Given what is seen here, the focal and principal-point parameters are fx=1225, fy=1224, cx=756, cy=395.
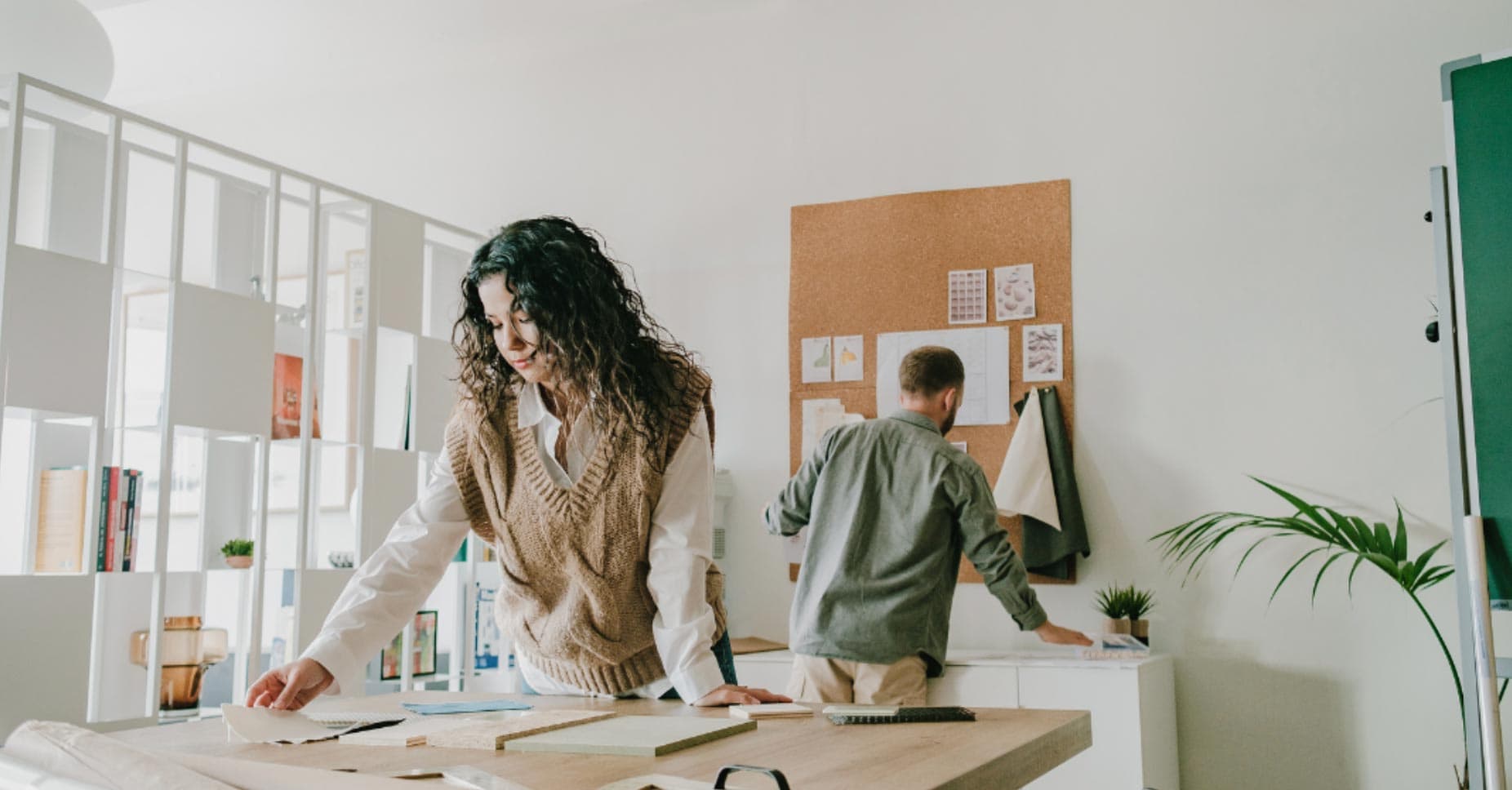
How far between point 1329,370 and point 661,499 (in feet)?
7.76

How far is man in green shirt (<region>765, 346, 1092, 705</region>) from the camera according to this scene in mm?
2785

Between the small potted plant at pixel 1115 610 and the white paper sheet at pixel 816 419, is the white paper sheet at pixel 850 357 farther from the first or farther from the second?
the small potted plant at pixel 1115 610

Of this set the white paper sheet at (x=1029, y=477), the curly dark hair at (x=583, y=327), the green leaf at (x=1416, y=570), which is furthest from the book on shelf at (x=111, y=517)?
the green leaf at (x=1416, y=570)

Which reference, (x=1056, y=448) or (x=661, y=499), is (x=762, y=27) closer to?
(x=1056, y=448)

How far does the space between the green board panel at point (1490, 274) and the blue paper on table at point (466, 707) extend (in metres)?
1.53

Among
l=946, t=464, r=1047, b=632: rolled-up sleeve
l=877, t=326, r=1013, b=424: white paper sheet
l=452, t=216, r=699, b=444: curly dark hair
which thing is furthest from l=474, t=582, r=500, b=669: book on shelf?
l=452, t=216, r=699, b=444: curly dark hair

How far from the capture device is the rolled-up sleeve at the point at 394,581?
59.5 inches

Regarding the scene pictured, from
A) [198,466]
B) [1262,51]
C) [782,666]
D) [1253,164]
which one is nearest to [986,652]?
[782,666]

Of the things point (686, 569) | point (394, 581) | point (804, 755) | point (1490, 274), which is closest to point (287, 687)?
point (394, 581)

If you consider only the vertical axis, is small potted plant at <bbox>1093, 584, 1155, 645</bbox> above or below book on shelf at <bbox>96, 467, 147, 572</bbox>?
below

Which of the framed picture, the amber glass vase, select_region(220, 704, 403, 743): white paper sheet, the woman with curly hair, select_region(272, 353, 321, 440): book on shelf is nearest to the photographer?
select_region(220, 704, 403, 743): white paper sheet

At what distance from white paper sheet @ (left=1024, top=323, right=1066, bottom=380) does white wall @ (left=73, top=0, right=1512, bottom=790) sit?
0.08m

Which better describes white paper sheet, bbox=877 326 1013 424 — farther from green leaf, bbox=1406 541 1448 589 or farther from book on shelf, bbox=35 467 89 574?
book on shelf, bbox=35 467 89 574

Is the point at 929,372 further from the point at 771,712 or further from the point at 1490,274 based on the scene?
the point at 771,712
